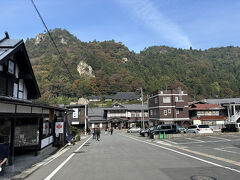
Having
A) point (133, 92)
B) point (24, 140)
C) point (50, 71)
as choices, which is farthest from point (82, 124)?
point (50, 71)

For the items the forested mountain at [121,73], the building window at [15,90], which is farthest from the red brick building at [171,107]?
the forested mountain at [121,73]

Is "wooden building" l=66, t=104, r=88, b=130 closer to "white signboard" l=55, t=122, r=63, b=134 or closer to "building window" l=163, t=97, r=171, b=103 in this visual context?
"building window" l=163, t=97, r=171, b=103

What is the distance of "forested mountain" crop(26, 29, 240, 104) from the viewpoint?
107 m

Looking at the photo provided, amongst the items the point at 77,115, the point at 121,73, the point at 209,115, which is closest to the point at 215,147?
the point at 209,115

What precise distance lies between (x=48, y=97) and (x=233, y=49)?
181601 mm

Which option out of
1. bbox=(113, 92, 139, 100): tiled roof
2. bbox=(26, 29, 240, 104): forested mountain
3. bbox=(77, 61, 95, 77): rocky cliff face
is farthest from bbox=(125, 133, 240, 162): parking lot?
bbox=(77, 61, 95, 77): rocky cliff face

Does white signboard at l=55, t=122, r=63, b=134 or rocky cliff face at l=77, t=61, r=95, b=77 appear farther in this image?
rocky cliff face at l=77, t=61, r=95, b=77

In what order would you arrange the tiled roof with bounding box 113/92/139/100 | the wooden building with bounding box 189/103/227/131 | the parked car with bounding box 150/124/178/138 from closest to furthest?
the parked car with bounding box 150/124/178/138 < the wooden building with bounding box 189/103/227/131 < the tiled roof with bounding box 113/92/139/100

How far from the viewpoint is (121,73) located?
402 feet

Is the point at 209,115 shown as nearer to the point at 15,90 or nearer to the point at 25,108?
the point at 15,90

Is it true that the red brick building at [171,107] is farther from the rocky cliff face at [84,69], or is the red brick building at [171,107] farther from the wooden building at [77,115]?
the rocky cliff face at [84,69]

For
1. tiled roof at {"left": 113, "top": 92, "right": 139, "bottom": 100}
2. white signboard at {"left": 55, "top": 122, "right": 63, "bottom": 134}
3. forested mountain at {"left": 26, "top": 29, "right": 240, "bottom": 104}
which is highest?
forested mountain at {"left": 26, "top": 29, "right": 240, "bottom": 104}

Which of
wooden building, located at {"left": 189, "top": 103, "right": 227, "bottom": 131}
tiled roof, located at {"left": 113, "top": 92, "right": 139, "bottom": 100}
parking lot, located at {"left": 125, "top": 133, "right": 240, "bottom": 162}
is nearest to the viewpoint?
parking lot, located at {"left": 125, "top": 133, "right": 240, "bottom": 162}

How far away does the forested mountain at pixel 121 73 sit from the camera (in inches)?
4222
